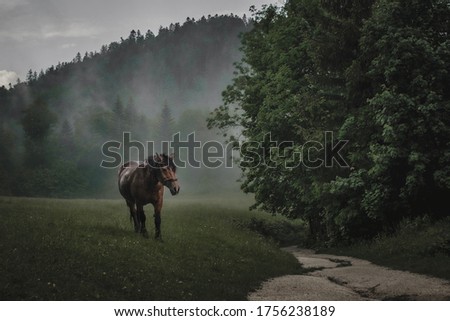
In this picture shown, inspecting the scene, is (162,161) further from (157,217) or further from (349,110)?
(349,110)

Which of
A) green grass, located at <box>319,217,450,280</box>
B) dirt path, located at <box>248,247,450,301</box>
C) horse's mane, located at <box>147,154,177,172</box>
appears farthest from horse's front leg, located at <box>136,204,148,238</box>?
green grass, located at <box>319,217,450,280</box>

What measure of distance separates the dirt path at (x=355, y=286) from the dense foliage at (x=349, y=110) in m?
5.85

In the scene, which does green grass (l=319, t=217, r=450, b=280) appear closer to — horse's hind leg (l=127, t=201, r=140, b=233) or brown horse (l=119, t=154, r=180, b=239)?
brown horse (l=119, t=154, r=180, b=239)

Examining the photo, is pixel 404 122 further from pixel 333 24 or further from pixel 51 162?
pixel 51 162

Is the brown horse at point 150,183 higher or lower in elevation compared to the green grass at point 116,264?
higher

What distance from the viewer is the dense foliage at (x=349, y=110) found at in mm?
23281

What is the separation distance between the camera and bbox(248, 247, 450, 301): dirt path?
48.2ft

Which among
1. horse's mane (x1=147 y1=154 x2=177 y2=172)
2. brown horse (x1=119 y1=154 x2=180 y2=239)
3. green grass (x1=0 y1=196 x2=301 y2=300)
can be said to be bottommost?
green grass (x1=0 y1=196 x2=301 y2=300)

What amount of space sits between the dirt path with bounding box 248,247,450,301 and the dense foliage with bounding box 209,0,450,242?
585 centimetres

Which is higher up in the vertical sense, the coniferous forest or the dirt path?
the coniferous forest

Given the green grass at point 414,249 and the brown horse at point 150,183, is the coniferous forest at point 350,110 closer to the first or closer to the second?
the green grass at point 414,249

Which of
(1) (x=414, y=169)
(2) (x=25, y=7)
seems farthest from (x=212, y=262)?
(2) (x=25, y=7)

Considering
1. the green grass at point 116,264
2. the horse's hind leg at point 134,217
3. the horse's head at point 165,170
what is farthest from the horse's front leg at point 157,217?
the horse's hind leg at point 134,217

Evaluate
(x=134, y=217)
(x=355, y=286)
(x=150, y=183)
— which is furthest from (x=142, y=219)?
(x=355, y=286)
